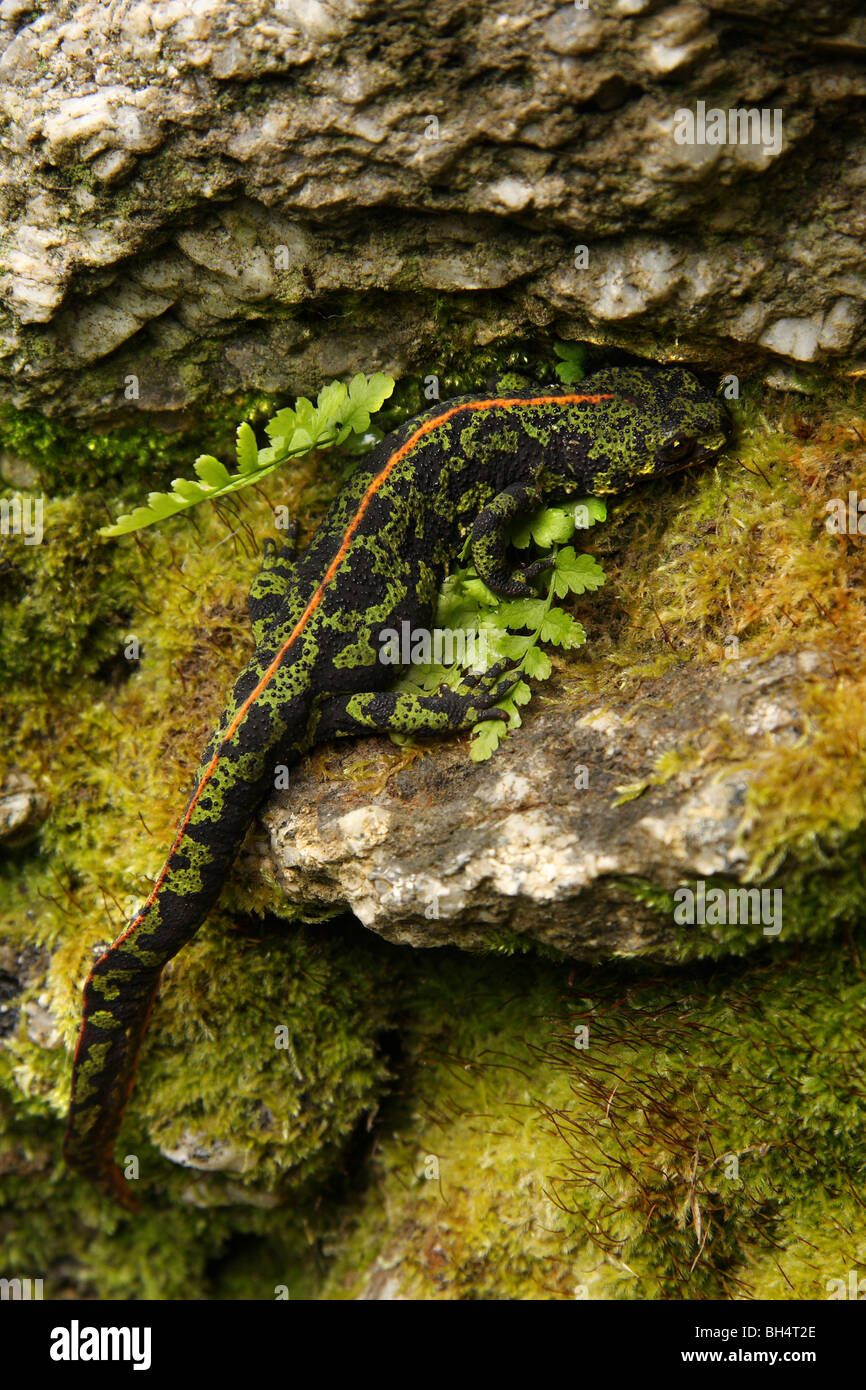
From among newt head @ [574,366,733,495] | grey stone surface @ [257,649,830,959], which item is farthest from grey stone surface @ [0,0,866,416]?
grey stone surface @ [257,649,830,959]

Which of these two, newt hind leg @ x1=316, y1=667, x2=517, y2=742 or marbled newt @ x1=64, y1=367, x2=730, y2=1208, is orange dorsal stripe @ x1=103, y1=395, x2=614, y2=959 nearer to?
marbled newt @ x1=64, y1=367, x2=730, y2=1208

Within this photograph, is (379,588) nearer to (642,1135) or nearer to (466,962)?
(466,962)

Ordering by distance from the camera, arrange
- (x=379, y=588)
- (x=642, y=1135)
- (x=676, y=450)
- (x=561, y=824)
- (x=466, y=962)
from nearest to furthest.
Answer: (x=561, y=824) → (x=676, y=450) → (x=642, y=1135) → (x=379, y=588) → (x=466, y=962)

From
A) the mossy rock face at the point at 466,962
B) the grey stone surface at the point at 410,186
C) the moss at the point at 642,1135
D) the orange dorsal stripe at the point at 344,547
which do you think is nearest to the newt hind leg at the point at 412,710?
the mossy rock face at the point at 466,962

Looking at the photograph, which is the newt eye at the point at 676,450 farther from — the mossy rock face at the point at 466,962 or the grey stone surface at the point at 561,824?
the grey stone surface at the point at 561,824

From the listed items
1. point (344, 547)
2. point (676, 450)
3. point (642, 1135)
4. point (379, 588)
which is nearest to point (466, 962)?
point (642, 1135)
